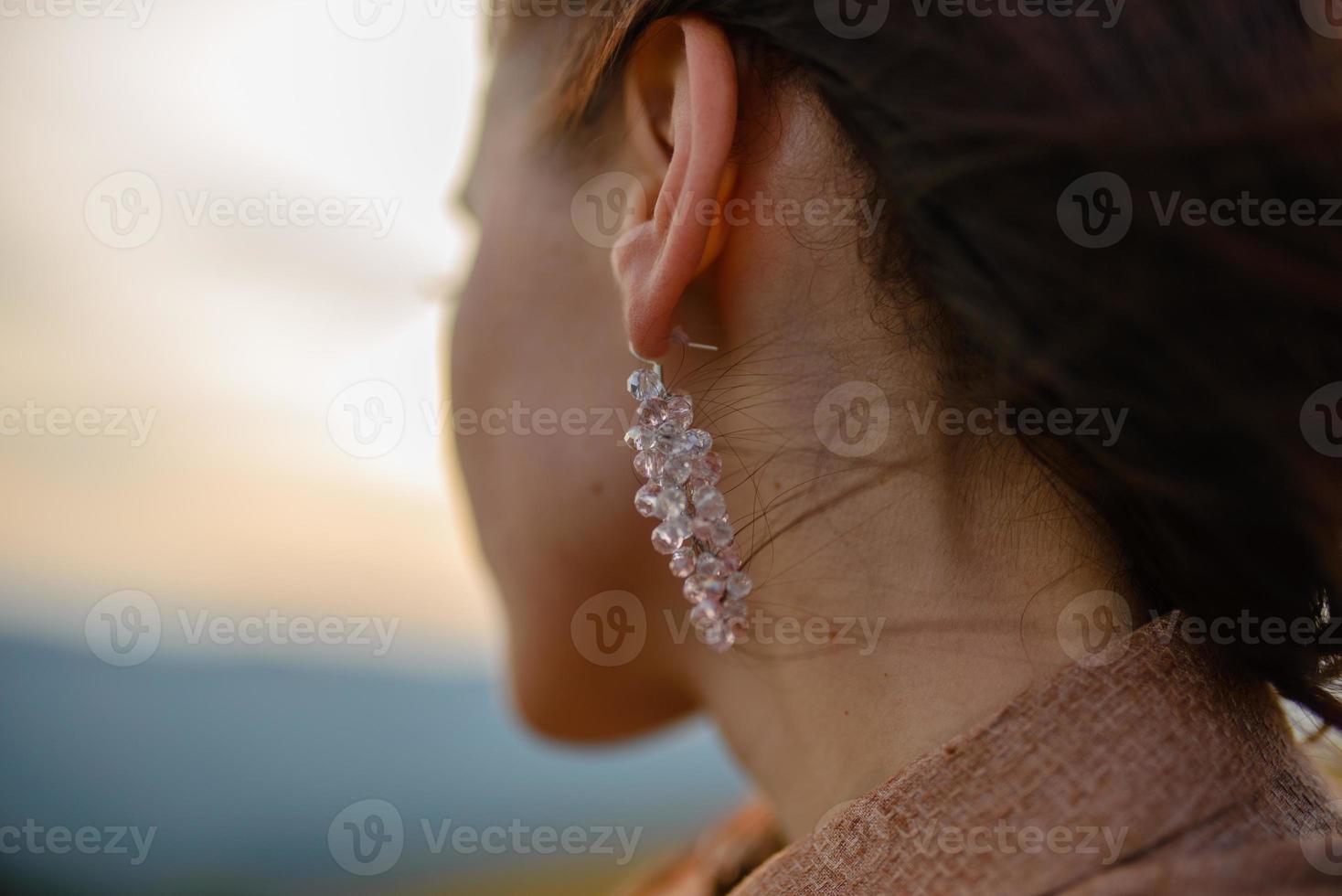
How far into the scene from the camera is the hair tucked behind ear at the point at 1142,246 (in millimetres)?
552

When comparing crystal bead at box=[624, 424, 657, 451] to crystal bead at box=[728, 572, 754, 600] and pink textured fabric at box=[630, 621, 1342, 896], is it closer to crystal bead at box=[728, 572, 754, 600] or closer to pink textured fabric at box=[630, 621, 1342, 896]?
crystal bead at box=[728, 572, 754, 600]

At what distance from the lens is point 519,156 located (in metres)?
0.93

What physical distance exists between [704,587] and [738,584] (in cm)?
3

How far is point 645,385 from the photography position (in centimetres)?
76

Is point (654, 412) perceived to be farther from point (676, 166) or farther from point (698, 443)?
point (676, 166)

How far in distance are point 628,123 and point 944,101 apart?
11.2 inches

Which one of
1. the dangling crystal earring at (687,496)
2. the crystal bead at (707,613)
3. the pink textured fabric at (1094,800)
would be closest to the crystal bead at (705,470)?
the dangling crystal earring at (687,496)

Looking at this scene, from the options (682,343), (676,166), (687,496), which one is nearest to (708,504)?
(687,496)

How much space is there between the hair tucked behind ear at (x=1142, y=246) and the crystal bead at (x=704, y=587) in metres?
0.25

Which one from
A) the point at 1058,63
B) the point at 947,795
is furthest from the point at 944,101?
the point at 947,795

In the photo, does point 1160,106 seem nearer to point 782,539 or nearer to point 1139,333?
point 1139,333

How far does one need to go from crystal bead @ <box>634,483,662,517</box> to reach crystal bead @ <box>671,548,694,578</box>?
4cm

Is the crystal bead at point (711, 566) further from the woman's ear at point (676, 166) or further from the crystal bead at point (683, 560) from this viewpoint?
the woman's ear at point (676, 166)

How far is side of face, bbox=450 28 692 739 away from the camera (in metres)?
0.85
